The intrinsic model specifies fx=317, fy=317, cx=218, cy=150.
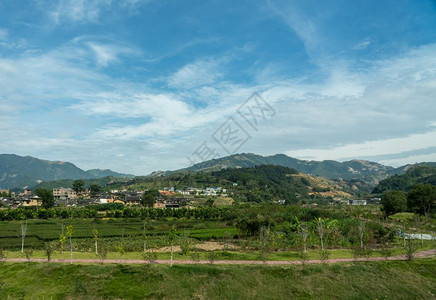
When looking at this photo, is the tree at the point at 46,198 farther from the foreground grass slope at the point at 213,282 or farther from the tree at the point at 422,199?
the tree at the point at 422,199

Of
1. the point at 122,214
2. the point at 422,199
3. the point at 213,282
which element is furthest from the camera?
the point at 122,214

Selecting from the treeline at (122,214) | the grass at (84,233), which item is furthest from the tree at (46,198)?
the grass at (84,233)

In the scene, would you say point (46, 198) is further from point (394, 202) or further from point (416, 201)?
point (416, 201)

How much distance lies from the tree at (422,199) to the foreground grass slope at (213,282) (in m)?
41.5

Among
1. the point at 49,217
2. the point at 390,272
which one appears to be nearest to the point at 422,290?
the point at 390,272

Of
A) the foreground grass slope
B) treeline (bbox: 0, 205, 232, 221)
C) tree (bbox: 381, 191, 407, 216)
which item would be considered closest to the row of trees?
tree (bbox: 381, 191, 407, 216)

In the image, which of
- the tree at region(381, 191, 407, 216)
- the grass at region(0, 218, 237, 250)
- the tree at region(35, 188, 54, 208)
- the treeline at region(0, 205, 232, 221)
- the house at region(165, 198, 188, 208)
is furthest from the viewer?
the house at region(165, 198, 188, 208)

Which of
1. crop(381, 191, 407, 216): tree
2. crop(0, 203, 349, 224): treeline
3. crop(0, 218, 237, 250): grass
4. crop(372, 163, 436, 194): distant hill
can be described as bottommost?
crop(0, 218, 237, 250): grass

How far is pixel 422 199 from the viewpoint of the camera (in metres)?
58.4

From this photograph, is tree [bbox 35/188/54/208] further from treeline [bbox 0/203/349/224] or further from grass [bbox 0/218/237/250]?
grass [bbox 0/218/237/250]

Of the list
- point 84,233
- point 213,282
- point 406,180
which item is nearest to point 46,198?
point 84,233

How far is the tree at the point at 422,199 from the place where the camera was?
58319 millimetres

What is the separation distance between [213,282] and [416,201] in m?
54.0

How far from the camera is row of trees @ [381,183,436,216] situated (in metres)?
58.4
